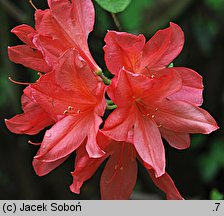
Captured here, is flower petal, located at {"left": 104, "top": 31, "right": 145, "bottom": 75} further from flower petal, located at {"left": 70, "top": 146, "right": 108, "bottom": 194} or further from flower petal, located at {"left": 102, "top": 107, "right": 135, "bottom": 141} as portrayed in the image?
flower petal, located at {"left": 70, "top": 146, "right": 108, "bottom": 194}

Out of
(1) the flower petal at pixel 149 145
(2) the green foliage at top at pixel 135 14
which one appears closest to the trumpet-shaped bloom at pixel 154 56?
(1) the flower petal at pixel 149 145

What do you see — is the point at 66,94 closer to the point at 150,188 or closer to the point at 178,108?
the point at 178,108

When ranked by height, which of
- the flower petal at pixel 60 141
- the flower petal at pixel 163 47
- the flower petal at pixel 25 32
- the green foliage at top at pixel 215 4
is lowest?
the green foliage at top at pixel 215 4

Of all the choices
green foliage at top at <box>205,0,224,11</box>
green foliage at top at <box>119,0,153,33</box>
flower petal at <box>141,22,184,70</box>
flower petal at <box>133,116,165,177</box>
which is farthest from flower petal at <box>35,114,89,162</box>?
green foliage at top at <box>205,0,224,11</box>

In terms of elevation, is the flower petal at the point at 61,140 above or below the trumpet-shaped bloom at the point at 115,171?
above

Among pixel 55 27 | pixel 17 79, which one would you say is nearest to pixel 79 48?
pixel 55 27

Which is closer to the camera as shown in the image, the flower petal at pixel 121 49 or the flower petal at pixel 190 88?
the flower petal at pixel 121 49

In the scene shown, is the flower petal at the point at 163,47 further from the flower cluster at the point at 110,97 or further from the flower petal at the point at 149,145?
the flower petal at the point at 149,145
